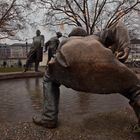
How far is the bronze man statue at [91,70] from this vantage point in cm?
354

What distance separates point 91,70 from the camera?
3.55 m

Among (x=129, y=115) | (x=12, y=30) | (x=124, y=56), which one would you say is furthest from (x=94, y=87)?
(x=12, y=30)

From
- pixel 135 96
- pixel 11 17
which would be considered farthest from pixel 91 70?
pixel 11 17

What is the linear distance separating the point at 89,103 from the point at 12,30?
1157 inches

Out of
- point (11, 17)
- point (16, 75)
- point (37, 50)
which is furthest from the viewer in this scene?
point (11, 17)

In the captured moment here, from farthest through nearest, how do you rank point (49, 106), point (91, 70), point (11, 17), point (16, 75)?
point (11, 17)
point (16, 75)
point (49, 106)
point (91, 70)

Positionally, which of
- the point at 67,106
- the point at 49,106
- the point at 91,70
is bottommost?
the point at 67,106

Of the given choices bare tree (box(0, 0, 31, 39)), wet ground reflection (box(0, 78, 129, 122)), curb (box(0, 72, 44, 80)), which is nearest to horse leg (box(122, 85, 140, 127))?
wet ground reflection (box(0, 78, 129, 122))

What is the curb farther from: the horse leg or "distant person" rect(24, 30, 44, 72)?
the horse leg

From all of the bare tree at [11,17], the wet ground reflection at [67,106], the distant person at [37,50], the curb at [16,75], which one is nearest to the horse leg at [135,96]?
the wet ground reflection at [67,106]

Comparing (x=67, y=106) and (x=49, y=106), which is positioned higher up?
(x=49, y=106)

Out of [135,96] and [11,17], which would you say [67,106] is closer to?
[135,96]

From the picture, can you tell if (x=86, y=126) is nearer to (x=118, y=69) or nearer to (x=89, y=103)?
(x=118, y=69)

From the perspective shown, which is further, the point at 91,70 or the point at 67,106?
the point at 67,106
